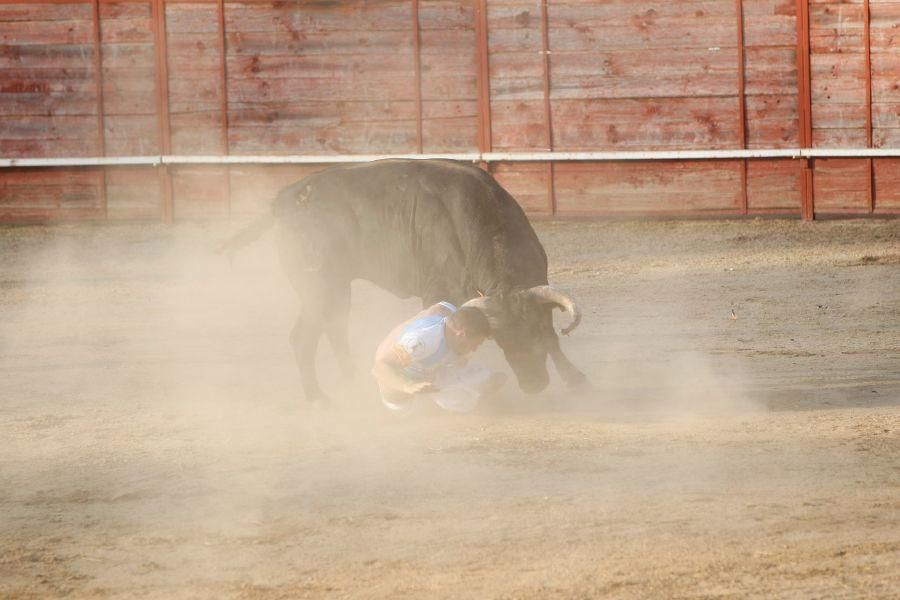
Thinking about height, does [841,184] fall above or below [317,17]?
below

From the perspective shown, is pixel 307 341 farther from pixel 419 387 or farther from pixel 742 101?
pixel 742 101

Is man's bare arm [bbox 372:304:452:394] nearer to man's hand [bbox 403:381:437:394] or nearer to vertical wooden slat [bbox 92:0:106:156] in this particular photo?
man's hand [bbox 403:381:437:394]

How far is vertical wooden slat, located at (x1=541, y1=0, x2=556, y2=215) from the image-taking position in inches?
633

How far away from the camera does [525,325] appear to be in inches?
299

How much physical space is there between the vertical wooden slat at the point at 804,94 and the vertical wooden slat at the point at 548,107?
2.44 meters

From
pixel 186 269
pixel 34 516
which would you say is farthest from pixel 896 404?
pixel 186 269

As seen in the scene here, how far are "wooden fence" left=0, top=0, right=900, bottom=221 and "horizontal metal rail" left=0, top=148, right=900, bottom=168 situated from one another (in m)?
0.02

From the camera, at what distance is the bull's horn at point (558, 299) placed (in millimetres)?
7199

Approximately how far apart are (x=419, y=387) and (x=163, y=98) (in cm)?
994

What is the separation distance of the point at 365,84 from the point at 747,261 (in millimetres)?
4805

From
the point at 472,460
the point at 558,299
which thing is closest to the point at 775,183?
the point at 558,299

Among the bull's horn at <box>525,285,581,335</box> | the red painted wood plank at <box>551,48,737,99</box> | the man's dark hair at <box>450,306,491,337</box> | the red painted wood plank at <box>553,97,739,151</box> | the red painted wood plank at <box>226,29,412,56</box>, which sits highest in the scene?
the red painted wood plank at <box>226,29,412,56</box>

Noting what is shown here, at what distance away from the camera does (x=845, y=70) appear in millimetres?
15828

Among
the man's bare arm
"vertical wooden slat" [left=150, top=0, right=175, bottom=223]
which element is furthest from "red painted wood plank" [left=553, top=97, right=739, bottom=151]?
the man's bare arm
